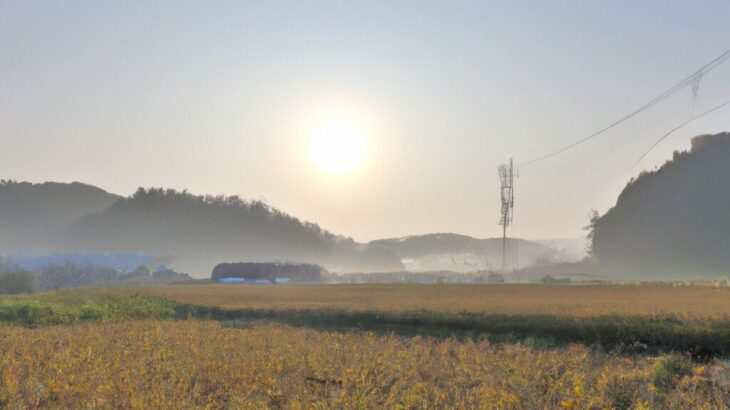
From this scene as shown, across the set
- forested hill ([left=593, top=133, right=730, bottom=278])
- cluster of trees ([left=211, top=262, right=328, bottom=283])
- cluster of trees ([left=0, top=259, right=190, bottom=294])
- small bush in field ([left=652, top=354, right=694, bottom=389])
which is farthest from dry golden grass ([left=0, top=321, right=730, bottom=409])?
forested hill ([left=593, top=133, right=730, bottom=278])

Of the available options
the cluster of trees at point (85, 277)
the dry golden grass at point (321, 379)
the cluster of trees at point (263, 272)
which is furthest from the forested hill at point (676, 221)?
the dry golden grass at point (321, 379)

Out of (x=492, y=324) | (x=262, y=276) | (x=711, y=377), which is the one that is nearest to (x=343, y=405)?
(x=711, y=377)

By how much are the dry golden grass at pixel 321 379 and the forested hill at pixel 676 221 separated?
16755cm

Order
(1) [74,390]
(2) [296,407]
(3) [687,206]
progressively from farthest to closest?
(3) [687,206]
(1) [74,390]
(2) [296,407]

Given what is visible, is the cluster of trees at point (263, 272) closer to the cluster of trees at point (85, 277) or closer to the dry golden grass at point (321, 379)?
the cluster of trees at point (85, 277)

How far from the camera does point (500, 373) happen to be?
15898mm

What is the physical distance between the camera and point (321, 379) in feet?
49.4

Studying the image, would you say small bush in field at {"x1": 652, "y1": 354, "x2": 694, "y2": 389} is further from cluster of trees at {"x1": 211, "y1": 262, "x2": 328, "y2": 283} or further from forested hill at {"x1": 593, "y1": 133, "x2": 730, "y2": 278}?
forested hill at {"x1": 593, "y1": 133, "x2": 730, "y2": 278}

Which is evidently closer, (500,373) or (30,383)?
(30,383)

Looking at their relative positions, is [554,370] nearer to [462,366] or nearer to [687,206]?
[462,366]

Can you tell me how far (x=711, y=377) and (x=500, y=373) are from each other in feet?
18.4

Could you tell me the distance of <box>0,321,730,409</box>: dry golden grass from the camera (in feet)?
42.5

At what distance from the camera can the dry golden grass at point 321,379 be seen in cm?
1295

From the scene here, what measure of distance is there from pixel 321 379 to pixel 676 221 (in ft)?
626
